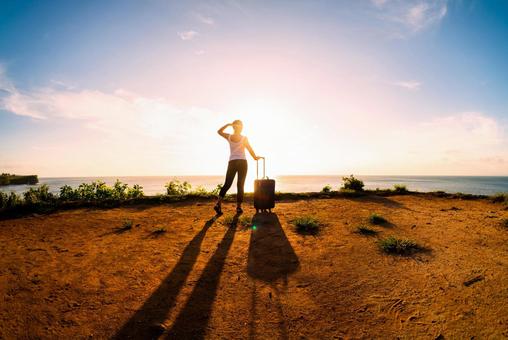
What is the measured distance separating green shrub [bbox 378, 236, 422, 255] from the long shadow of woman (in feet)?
5.55

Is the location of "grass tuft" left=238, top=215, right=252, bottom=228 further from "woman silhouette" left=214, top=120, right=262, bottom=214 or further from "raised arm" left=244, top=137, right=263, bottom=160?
"raised arm" left=244, top=137, right=263, bottom=160

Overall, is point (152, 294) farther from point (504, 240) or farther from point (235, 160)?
point (504, 240)

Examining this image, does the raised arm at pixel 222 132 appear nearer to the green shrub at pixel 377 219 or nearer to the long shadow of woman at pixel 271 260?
the long shadow of woman at pixel 271 260

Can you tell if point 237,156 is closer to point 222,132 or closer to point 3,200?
point 222,132

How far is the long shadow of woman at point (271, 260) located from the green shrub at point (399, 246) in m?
1.69

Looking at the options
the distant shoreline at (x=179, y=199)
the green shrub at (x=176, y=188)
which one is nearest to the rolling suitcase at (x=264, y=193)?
the distant shoreline at (x=179, y=199)

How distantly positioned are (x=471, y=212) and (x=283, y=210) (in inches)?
216

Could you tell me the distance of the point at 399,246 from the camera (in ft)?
15.0

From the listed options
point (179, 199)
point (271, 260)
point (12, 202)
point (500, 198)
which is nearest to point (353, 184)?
point (500, 198)

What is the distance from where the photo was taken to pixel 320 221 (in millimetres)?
6566

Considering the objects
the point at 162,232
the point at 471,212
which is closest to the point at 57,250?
the point at 162,232

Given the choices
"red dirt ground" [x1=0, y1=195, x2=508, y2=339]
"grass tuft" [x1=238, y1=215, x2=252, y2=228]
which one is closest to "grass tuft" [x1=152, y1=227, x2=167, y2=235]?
"red dirt ground" [x1=0, y1=195, x2=508, y2=339]

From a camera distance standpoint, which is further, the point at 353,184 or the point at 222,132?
the point at 353,184

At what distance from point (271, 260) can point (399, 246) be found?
2317 millimetres
